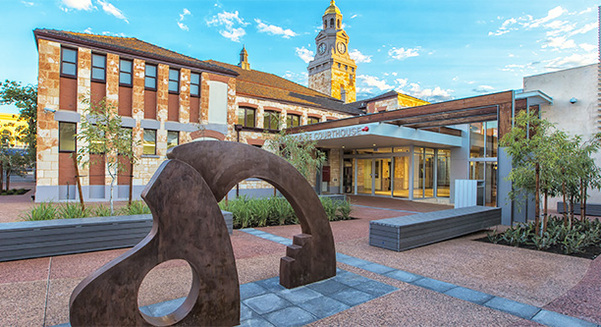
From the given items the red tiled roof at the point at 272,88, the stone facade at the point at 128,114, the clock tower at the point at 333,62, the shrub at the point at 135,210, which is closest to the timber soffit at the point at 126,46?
the stone facade at the point at 128,114

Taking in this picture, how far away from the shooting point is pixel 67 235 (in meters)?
5.87

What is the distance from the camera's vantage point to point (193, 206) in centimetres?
309

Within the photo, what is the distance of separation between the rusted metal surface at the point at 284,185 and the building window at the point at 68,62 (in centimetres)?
1466

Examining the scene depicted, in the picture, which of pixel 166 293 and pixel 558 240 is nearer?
pixel 166 293

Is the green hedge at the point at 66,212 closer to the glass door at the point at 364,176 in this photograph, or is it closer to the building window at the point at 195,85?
the building window at the point at 195,85

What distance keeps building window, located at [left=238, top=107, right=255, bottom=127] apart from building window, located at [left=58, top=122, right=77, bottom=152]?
28.1ft

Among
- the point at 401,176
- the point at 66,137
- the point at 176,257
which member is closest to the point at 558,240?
the point at 176,257

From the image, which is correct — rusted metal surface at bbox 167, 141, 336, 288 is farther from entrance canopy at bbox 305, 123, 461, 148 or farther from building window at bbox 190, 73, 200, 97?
building window at bbox 190, 73, 200, 97

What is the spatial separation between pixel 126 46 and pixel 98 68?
193 cm

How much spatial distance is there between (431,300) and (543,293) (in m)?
1.65

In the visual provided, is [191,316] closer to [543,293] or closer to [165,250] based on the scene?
[165,250]

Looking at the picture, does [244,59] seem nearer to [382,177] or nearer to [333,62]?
[333,62]

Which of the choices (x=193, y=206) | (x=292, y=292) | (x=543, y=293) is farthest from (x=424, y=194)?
(x=193, y=206)

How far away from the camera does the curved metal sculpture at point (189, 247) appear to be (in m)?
2.58
